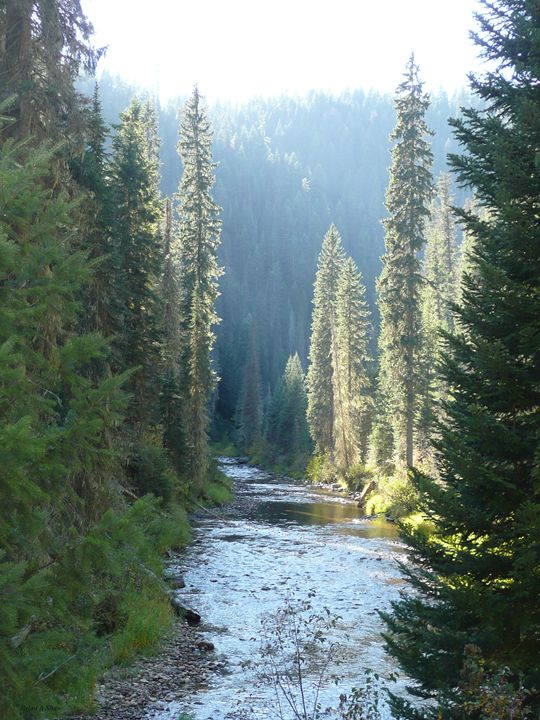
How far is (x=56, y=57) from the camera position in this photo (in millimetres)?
12070

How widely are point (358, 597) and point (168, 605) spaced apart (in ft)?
16.6

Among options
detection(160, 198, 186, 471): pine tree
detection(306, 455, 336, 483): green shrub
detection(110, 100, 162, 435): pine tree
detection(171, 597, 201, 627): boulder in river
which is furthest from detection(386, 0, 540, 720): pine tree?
detection(306, 455, 336, 483): green shrub

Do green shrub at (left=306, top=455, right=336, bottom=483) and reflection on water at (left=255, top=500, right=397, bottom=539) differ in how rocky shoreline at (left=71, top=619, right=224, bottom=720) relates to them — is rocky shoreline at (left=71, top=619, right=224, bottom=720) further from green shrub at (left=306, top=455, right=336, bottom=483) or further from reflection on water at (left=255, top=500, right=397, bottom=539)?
green shrub at (left=306, top=455, right=336, bottom=483)

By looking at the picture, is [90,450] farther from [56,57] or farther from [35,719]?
[56,57]

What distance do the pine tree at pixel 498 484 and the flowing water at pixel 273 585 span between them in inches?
117

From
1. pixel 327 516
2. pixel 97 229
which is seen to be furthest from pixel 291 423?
pixel 97 229

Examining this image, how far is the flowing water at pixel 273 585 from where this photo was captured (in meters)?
9.95

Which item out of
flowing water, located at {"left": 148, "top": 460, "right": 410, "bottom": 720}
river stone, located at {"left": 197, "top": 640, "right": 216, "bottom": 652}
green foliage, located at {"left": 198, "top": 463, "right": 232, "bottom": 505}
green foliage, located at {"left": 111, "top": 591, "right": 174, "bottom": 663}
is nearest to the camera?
flowing water, located at {"left": 148, "top": 460, "right": 410, "bottom": 720}

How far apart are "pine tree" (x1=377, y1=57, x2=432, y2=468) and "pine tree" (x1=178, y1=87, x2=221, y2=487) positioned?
10.2 meters

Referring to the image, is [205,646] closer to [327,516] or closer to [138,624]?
[138,624]

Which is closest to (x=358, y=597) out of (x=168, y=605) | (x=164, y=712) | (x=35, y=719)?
(x=168, y=605)

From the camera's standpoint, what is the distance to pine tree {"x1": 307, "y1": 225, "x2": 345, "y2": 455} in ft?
189

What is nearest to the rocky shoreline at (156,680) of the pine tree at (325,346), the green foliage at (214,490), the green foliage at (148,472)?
the green foliage at (148,472)

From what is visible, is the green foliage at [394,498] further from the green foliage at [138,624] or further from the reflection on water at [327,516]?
the green foliage at [138,624]
